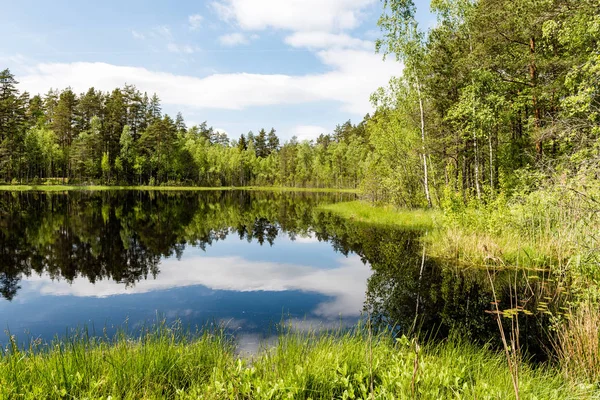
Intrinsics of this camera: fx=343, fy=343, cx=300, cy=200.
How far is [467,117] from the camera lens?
23266 millimetres

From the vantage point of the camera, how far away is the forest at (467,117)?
14.3 m

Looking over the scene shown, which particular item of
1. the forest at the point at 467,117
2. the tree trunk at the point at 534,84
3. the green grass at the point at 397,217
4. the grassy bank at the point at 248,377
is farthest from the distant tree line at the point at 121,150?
the grassy bank at the point at 248,377

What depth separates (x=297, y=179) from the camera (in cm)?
10912

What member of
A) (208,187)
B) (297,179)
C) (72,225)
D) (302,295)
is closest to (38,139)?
(208,187)

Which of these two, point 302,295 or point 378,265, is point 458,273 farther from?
point 302,295

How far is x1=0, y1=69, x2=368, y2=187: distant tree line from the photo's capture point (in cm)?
6806

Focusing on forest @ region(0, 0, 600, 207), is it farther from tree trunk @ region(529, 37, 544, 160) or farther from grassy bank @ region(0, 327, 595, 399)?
grassy bank @ region(0, 327, 595, 399)

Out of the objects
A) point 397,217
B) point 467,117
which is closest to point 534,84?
point 467,117

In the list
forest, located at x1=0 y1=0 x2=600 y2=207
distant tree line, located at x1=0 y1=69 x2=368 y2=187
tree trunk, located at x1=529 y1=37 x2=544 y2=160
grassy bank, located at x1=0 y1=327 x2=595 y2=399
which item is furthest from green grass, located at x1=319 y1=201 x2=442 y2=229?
distant tree line, located at x1=0 y1=69 x2=368 y2=187

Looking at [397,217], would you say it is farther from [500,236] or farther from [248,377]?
[248,377]

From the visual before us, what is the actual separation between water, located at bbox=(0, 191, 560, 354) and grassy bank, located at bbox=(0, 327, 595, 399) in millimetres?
1609

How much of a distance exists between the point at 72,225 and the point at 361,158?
211 ft

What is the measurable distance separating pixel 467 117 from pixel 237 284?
62.9ft

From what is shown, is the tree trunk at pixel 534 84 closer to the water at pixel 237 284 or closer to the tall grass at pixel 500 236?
the tall grass at pixel 500 236
